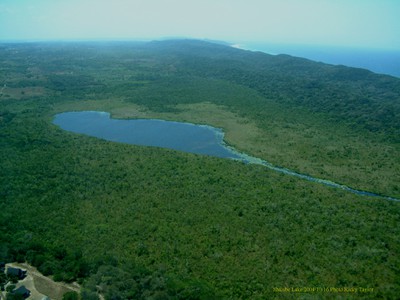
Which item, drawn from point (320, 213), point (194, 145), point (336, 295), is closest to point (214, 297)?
point (336, 295)

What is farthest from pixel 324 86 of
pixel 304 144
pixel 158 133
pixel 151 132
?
pixel 151 132

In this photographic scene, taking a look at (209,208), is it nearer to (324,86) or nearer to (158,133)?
(158,133)

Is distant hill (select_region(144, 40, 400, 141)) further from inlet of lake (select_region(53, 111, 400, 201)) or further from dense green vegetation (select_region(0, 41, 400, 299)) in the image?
inlet of lake (select_region(53, 111, 400, 201))

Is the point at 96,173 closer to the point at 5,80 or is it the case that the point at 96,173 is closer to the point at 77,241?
the point at 77,241

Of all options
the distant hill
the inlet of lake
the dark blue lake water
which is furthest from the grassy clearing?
the distant hill

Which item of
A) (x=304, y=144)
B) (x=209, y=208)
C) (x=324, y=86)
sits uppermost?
(x=324, y=86)

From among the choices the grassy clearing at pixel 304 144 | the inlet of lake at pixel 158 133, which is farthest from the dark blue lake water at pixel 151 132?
Answer: the grassy clearing at pixel 304 144

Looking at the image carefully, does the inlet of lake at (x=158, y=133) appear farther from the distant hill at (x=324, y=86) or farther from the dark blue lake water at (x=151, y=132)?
the distant hill at (x=324, y=86)
